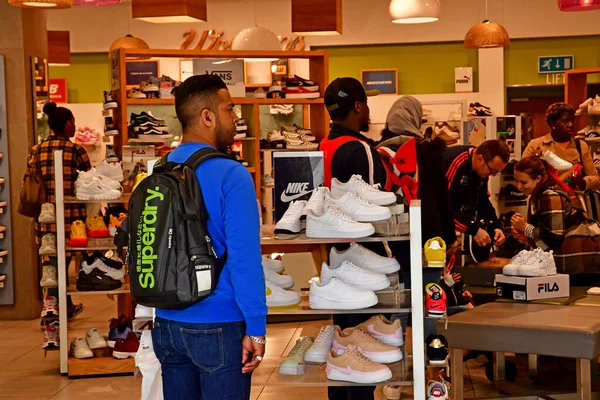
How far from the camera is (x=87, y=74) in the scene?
15148mm

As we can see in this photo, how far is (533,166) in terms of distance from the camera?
5391mm

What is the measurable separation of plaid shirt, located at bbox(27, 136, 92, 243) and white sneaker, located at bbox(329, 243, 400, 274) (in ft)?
14.0

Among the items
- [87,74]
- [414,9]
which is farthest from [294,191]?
[87,74]

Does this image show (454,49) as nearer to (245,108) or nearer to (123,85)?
(245,108)

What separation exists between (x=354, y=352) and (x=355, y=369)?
3.2 inches

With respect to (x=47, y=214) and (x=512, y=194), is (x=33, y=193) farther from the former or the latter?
(x=512, y=194)

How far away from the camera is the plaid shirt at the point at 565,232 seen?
530 centimetres

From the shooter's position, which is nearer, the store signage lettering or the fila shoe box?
the fila shoe box

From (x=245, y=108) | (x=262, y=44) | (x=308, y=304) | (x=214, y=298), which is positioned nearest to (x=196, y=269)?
(x=214, y=298)

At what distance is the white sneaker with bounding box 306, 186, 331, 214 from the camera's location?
11.4ft

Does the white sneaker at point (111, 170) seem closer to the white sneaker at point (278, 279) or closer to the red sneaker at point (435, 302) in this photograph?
the white sneaker at point (278, 279)

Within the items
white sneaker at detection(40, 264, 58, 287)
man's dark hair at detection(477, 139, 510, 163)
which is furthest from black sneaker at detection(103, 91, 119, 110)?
man's dark hair at detection(477, 139, 510, 163)

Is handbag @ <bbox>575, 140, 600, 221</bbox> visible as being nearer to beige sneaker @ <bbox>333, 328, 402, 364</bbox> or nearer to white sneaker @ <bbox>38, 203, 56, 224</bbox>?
beige sneaker @ <bbox>333, 328, 402, 364</bbox>

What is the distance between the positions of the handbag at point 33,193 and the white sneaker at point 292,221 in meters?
4.46
